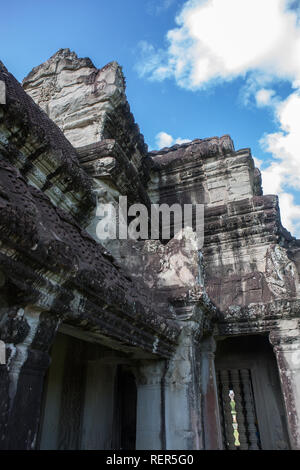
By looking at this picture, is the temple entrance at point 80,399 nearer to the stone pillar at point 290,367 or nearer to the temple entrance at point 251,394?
the temple entrance at point 251,394

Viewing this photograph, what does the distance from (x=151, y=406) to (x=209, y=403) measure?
0.92m

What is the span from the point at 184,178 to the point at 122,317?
521cm

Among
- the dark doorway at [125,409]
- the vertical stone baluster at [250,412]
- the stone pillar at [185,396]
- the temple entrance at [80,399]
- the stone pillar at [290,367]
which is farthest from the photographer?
the vertical stone baluster at [250,412]

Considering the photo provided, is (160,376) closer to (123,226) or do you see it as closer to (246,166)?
(123,226)

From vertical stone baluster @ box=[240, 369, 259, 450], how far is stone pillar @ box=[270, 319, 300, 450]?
1.42 meters

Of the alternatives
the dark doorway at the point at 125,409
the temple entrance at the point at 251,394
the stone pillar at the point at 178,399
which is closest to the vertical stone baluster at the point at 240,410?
the temple entrance at the point at 251,394

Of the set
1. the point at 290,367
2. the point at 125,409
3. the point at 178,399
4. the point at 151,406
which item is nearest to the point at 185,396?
the point at 178,399

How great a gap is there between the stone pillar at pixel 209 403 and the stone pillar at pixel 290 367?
825 mm

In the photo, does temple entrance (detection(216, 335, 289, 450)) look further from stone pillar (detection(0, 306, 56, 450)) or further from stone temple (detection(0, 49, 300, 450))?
stone pillar (detection(0, 306, 56, 450))

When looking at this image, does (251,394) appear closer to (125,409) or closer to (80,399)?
(125,409)

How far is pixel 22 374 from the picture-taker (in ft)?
5.48

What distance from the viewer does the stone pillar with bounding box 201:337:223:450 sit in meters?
3.60

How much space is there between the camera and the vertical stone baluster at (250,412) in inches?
205
